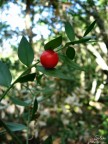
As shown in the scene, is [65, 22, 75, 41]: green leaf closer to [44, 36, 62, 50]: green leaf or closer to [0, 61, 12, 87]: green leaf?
[44, 36, 62, 50]: green leaf

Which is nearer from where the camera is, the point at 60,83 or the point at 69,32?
the point at 69,32

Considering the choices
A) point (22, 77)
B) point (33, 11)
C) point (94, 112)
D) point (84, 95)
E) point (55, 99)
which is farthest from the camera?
point (94, 112)

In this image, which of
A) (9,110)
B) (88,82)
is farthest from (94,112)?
(9,110)

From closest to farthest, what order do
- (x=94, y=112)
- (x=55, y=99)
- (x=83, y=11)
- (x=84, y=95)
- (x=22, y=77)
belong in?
(x=22, y=77), (x=83, y=11), (x=55, y=99), (x=84, y=95), (x=94, y=112)

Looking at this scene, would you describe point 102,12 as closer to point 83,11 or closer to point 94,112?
point 83,11

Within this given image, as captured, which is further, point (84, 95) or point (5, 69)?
point (84, 95)

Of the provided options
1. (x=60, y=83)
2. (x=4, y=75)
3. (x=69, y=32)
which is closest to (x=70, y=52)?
(x=69, y=32)

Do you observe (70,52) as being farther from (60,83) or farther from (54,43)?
(60,83)

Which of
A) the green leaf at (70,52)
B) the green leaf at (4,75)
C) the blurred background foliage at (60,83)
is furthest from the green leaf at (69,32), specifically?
the blurred background foliage at (60,83)

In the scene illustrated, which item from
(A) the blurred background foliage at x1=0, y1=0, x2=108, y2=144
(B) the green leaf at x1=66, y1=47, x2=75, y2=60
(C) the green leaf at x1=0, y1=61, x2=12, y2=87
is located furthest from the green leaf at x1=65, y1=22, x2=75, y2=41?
(A) the blurred background foliage at x1=0, y1=0, x2=108, y2=144
